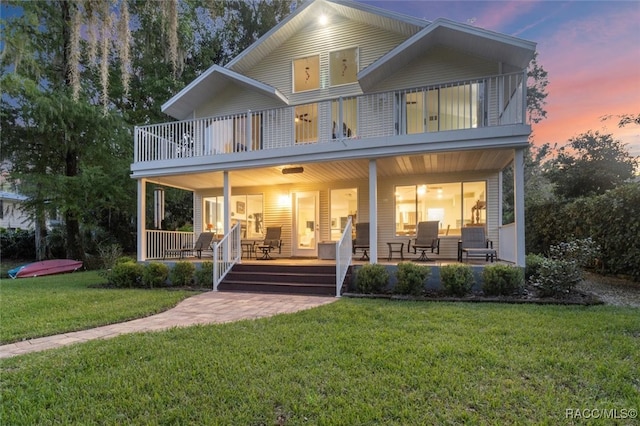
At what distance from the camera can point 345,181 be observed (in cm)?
1094

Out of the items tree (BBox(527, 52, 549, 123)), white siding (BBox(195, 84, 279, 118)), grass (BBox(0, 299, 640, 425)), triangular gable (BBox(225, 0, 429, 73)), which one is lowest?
grass (BBox(0, 299, 640, 425))

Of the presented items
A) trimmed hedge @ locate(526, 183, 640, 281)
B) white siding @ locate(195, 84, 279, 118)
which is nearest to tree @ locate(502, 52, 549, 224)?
trimmed hedge @ locate(526, 183, 640, 281)

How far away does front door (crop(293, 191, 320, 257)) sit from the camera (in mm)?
11266

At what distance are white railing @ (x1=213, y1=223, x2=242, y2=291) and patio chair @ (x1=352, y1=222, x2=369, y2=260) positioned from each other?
334cm

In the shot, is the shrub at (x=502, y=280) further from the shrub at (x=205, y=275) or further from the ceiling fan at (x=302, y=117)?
the ceiling fan at (x=302, y=117)

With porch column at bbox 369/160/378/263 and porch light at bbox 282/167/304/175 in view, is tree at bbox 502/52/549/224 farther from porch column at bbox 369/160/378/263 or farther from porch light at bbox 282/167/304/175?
porch light at bbox 282/167/304/175

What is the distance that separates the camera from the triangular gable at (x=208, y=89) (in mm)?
10594

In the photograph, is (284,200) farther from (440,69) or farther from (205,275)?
(440,69)

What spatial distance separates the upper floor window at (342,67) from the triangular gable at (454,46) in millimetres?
A: 1031

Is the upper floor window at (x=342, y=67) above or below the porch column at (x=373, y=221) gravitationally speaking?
above

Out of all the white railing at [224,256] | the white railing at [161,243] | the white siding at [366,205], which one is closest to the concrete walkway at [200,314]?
the white railing at [224,256]

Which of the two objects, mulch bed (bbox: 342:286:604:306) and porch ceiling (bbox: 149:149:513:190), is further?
porch ceiling (bbox: 149:149:513:190)

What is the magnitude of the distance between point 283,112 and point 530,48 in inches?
263

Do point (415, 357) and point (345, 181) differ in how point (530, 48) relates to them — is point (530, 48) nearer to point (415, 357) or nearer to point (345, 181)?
point (345, 181)
